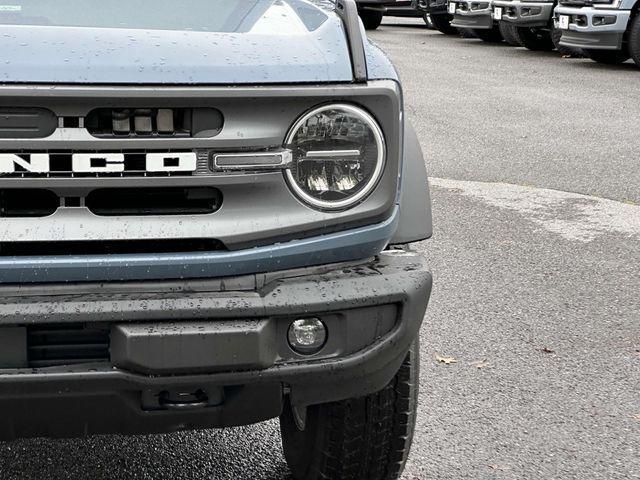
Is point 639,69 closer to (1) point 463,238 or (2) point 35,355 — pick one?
(1) point 463,238

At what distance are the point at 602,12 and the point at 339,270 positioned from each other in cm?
1287

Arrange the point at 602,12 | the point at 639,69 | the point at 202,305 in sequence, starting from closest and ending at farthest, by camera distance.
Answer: the point at 202,305, the point at 602,12, the point at 639,69

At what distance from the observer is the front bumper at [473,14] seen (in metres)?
19.1

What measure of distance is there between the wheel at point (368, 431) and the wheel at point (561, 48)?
14111 millimetres

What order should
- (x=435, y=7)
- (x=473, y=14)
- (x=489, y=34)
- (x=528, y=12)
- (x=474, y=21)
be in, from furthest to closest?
(x=435, y=7) < (x=489, y=34) < (x=474, y=21) < (x=473, y=14) < (x=528, y=12)

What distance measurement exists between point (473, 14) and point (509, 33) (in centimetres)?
66

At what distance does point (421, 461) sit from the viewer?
3816 mm

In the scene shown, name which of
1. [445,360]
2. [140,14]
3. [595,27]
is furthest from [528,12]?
[140,14]

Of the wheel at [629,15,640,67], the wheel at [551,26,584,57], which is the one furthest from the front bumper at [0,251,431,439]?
the wheel at [551,26,584,57]

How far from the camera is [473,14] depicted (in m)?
19.3

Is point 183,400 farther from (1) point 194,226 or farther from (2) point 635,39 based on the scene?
(2) point 635,39

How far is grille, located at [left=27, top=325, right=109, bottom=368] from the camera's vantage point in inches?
104

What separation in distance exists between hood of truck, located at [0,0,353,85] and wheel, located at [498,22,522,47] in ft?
53.3

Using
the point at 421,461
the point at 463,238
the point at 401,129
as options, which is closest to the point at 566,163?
the point at 463,238
